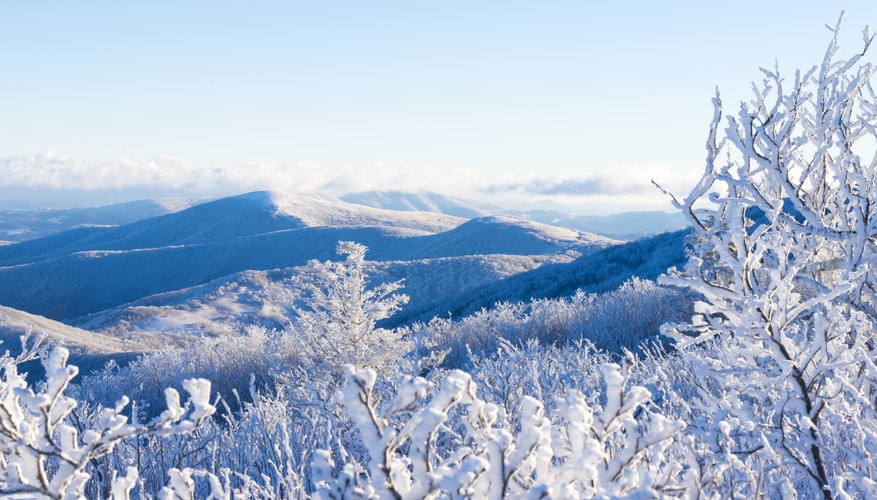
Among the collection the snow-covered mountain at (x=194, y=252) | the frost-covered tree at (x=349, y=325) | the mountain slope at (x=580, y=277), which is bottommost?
the snow-covered mountain at (x=194, y=252)

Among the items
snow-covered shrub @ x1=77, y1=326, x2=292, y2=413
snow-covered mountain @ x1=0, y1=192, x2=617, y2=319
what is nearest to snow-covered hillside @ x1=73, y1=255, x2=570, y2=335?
snow-covered mountain @ x1=0, y1=192, x2=617, y2=319

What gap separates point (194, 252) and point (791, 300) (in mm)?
76249

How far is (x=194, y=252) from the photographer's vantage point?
7200 centimetres

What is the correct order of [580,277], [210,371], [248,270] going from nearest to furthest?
[210,371], [580,277], [248,270]

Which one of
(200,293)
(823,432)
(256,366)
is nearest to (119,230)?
(200,293)

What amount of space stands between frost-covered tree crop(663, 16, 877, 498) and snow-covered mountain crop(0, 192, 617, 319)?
50.4 metres

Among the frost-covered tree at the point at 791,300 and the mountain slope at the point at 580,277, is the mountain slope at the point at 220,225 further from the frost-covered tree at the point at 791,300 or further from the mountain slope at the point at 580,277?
Answer: the frost-covered tree at the point at 791,300

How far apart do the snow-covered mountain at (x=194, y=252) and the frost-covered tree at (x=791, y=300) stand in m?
50.4

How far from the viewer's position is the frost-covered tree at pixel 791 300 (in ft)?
5.77

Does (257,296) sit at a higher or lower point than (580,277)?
lower

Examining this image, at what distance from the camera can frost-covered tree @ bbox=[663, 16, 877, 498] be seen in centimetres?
176

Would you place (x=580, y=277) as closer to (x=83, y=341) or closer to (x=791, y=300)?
(x=83, y=341)

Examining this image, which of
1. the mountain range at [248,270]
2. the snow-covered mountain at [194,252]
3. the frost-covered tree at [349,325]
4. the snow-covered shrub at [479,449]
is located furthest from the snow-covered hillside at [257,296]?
the snow-covered shrub at [479,449]

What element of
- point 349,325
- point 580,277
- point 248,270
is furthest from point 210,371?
point 248,270
